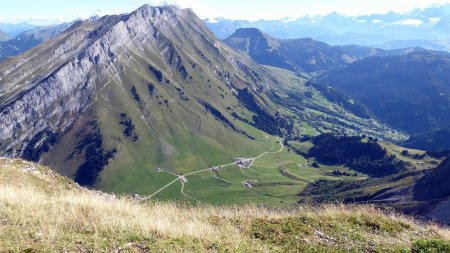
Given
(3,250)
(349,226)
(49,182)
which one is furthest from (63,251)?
(49,182)

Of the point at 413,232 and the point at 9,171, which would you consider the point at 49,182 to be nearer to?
the point at 9,171

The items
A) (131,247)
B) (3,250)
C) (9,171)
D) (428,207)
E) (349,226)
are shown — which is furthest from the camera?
(428,207)

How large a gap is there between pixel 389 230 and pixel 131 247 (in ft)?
50.8

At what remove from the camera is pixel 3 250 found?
562 inches

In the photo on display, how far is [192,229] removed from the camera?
60.0ft

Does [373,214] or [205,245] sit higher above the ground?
[205,245]

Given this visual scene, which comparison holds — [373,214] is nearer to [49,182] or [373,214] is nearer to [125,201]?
[125,201]

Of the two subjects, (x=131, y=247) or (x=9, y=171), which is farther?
(x=9, y=171)

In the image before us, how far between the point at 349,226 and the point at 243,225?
21.5ft

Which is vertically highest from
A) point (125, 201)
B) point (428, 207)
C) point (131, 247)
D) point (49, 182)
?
point (131, 247)

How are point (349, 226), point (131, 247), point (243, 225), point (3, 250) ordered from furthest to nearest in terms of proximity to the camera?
point (349, 226)
point (243, 225)
point (131, 247)
point (3, 250)

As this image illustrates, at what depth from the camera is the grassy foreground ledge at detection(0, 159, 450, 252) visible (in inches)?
641

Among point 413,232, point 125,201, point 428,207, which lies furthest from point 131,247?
point 428,207

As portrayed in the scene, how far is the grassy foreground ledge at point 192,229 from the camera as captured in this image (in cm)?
1628
